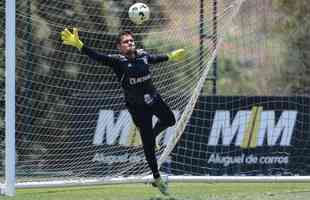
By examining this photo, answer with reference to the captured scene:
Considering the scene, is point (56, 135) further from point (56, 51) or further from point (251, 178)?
point (251, 178)

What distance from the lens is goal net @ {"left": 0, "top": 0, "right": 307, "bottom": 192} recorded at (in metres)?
12.2

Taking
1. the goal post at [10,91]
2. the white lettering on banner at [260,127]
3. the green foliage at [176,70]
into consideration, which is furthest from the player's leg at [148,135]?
the white lettering on banner at [260,127]

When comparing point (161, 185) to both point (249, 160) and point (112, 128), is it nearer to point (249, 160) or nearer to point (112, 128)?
point (112, 128)

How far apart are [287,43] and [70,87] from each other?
3.66m

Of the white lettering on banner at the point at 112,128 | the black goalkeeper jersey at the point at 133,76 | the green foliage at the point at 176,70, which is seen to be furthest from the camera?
the white lettering on banner at the point at 112,128

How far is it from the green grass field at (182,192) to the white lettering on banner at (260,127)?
150 centimetres

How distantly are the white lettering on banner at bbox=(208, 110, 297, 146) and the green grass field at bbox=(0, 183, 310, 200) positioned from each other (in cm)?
150

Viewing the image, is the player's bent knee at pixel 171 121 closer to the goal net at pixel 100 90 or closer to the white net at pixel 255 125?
the goal net at pixel 100 90

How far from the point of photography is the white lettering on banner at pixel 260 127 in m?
14.1

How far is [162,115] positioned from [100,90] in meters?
3.18

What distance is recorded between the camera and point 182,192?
11141 mm

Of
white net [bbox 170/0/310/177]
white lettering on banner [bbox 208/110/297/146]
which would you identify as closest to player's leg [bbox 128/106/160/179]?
white net [bbox 170/0/310/177]

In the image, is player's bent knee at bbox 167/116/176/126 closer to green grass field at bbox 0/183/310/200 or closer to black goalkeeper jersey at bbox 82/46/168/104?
black goalkeeper jersey at bbox 82/46/168/104

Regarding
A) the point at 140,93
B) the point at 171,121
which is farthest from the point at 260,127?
the point at 140,93
